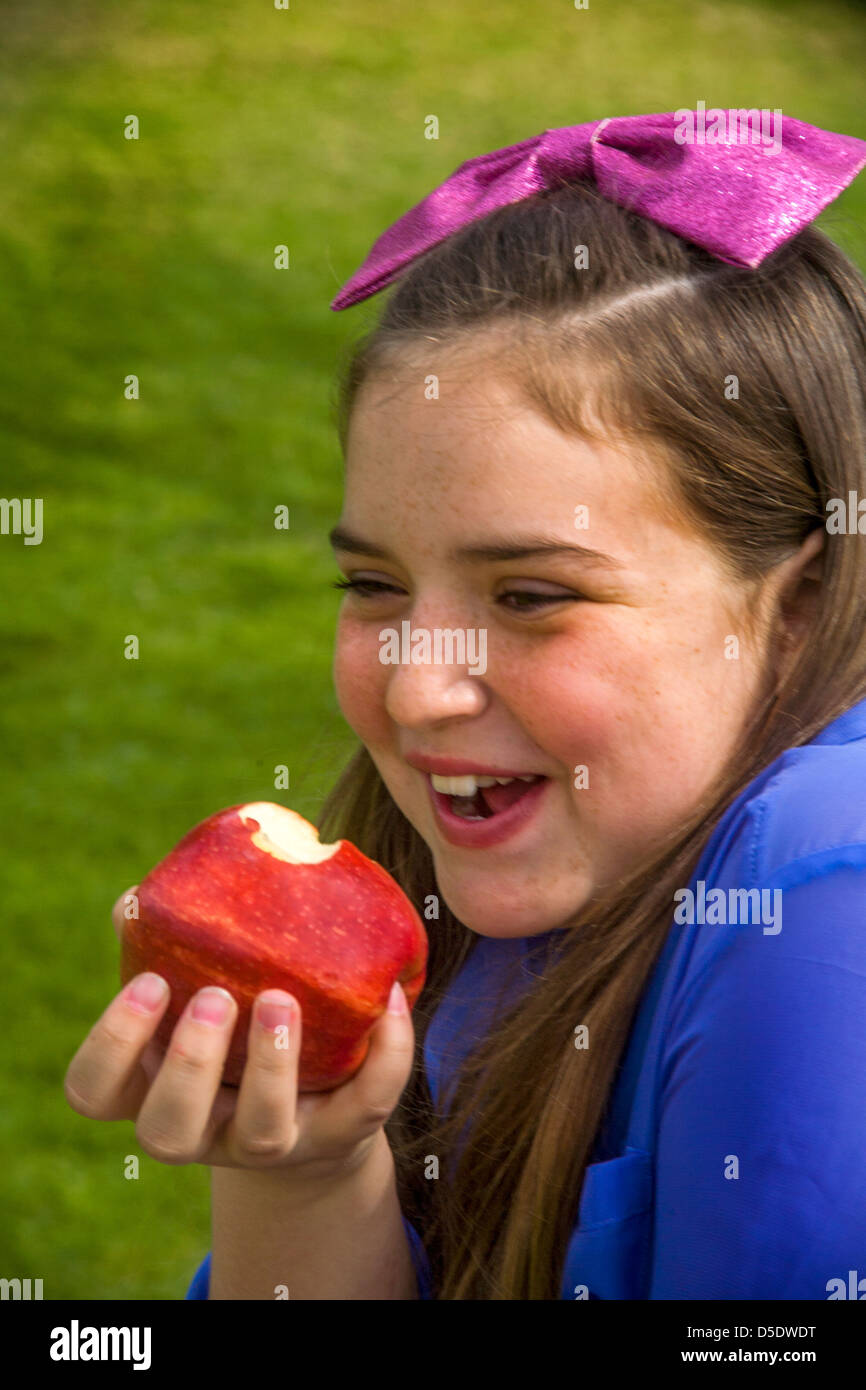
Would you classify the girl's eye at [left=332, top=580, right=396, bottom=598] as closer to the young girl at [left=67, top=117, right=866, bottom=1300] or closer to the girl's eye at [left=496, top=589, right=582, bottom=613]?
the young girl at [left=67, top=117, right=866, bottom=1300]

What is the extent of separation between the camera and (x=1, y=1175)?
345 centimetres

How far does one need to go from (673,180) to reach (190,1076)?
1101 mm

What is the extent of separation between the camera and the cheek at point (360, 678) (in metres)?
1.71

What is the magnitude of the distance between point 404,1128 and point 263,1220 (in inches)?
13.0

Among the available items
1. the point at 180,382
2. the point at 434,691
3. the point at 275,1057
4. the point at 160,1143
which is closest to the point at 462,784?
the point at 434,691

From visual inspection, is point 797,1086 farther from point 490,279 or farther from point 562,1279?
point 490,279

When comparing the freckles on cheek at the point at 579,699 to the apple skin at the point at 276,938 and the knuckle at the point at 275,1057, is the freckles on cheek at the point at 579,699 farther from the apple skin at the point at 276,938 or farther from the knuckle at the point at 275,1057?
the knuckle at the point at 275,1057

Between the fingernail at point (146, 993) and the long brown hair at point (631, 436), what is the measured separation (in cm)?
42

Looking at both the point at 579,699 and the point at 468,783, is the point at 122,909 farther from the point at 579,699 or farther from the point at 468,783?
the point at 579,699

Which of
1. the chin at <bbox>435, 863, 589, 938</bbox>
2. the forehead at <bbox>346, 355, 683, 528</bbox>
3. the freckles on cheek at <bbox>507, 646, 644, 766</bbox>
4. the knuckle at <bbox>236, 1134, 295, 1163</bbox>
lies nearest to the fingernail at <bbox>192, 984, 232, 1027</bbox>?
the knuckle at <bbox>236, 1134, 295, 1163</bbox>

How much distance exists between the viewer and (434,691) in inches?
60.9

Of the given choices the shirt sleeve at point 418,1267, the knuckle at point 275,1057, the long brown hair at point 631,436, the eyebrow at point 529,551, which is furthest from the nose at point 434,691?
the shirt sleeve at point 418,1267
